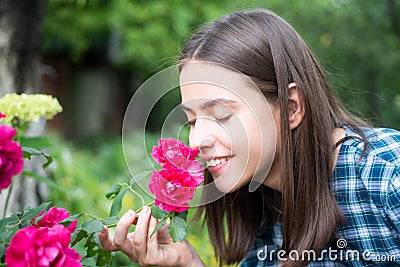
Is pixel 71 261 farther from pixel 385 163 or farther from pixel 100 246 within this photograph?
pixel 385 163

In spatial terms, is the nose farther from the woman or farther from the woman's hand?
the woman's hand

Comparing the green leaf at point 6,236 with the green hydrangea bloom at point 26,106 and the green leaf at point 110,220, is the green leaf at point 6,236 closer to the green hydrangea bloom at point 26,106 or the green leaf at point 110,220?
the green leaf at point 110,220

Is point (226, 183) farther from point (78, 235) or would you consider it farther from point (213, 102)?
point (78, 235)

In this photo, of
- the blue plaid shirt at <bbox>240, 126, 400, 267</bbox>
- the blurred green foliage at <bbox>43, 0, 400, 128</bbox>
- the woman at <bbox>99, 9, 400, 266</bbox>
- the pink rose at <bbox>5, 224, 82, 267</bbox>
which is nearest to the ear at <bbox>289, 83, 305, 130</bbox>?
the woman at <bbox>99, 9, 400, 266</bbox>

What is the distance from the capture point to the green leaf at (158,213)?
119 centimetres

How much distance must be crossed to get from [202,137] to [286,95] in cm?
25

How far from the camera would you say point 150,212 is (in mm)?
1232

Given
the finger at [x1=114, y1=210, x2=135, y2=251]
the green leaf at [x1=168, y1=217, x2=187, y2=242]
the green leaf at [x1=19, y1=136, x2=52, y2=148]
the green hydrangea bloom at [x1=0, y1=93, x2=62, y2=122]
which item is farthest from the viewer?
the green leaf at [x1=19, y1=136, x2=52, y2=148]

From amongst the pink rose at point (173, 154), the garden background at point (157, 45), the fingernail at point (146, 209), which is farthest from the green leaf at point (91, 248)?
the garden background at point (157, 45)

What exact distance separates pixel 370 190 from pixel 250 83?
384 mm

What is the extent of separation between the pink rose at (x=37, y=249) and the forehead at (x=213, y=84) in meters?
0.56

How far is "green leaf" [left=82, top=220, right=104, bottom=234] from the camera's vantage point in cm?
109

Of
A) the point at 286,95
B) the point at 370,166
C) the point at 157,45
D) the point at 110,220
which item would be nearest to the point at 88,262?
the point at 110,220

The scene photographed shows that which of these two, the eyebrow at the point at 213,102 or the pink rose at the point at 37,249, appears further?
the eyebrow at the point at 213,102
